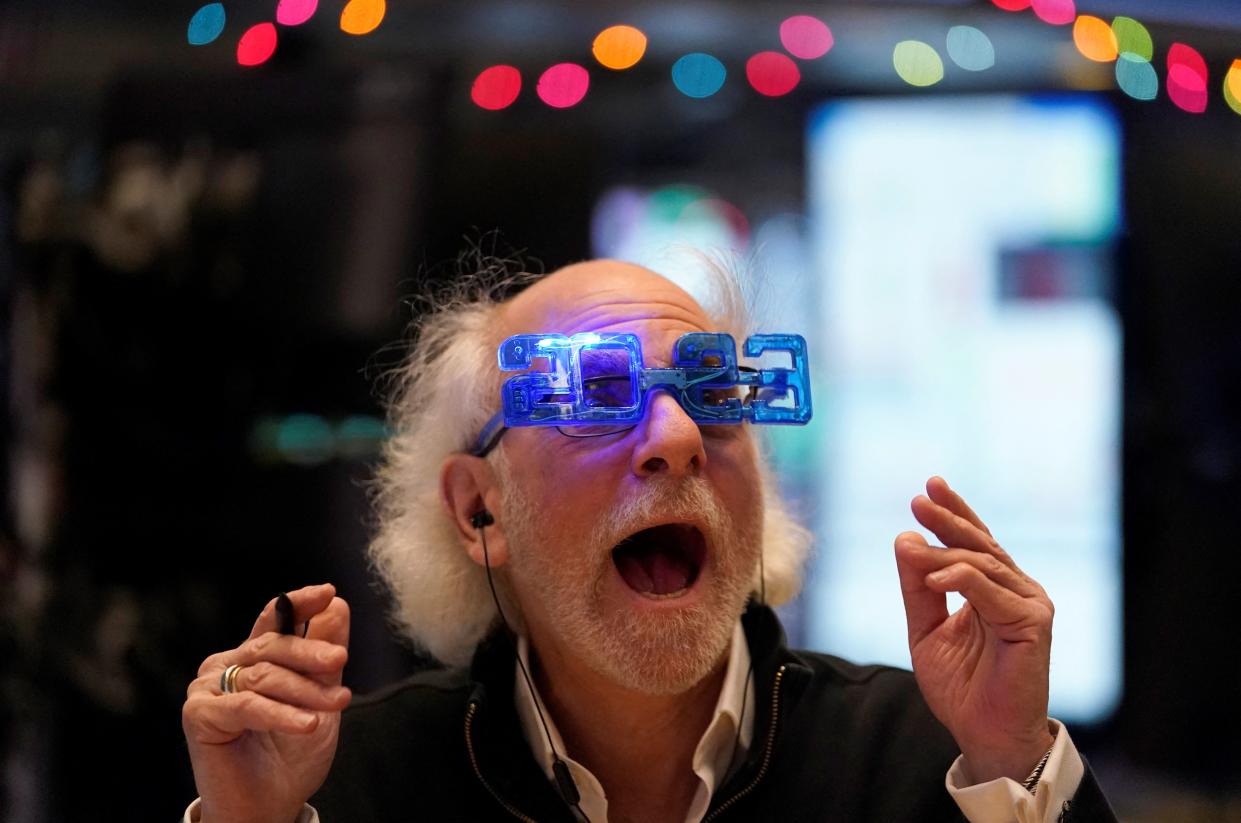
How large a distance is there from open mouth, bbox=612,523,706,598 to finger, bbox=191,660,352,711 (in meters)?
0.55

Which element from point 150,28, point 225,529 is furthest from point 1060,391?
point 150,28

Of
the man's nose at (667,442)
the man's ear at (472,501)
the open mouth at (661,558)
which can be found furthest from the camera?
the man's ear at (472,501)

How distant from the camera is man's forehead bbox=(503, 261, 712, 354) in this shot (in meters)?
1.99

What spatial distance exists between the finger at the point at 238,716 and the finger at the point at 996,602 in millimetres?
827

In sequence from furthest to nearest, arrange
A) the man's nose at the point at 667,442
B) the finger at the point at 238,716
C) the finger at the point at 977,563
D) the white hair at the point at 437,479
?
the white hair at the point at 437,479, the man's nose at the point at 667,442, the finger at the point at 977,563, the finger at the point at 238,716

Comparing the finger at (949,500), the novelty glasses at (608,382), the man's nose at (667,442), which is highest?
the novelty glasses at (608,382)

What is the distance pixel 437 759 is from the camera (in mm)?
1960

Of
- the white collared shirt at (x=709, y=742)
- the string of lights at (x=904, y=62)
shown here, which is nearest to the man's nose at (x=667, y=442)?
the white collared shirt at (x=709, y=742)

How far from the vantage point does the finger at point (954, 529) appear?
161 cm

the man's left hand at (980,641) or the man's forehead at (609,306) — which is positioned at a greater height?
the man's forehead at (609,306)

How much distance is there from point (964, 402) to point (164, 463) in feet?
8.42

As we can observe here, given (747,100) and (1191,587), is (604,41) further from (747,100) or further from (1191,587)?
(1191,587)

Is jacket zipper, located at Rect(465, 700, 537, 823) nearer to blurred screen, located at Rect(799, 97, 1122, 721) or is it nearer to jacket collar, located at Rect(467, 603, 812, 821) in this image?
jacket collar, located at Rect(467, 603, 812, 821)

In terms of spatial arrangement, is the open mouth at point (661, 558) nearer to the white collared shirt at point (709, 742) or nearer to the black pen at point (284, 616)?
the white collared shirt at point (709, 742)
